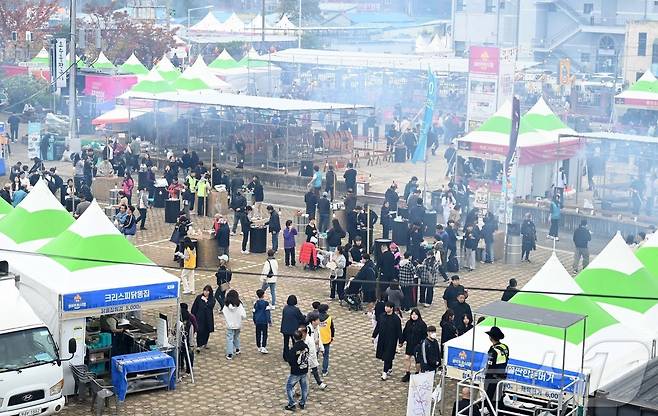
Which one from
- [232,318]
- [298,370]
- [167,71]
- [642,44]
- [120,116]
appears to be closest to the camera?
[298,370]

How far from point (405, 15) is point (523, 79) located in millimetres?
55163

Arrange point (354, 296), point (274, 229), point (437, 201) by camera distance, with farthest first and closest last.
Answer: point (437, 201) → point (274, 229) → point (354, 296)

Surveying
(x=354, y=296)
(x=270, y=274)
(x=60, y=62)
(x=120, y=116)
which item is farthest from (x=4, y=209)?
(x=60, y=62)

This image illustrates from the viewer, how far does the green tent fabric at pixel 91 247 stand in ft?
55.4

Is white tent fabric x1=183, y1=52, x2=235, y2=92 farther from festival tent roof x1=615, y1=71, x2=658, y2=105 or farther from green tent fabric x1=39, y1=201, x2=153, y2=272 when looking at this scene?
green tent fabric x1=39, y1=201, x2=153, y2=272

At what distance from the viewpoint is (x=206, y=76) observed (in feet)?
148

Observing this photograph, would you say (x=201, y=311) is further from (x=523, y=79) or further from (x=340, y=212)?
(x=523, y=79)

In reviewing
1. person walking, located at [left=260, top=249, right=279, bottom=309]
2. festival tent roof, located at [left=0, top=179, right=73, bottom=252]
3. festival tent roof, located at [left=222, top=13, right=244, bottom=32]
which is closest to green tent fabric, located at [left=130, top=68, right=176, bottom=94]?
festival tent roof, located at [left=0, top=179, right=73, bottom=252]

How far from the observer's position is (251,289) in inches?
868

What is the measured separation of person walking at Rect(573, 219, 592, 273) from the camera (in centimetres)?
2364

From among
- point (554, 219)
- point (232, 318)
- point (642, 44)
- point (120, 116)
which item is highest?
point (642, 44)

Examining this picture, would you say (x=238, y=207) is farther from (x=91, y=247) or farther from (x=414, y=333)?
(x=414, y=333)

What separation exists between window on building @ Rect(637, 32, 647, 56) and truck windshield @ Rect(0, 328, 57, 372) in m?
51.4

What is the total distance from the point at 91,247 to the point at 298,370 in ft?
12.3
